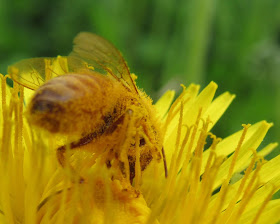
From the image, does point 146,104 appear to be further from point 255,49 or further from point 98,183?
point 255,49

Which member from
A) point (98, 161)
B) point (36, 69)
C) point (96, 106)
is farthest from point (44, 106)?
point (36, 69)

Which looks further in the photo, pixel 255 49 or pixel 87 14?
pixel 87 14

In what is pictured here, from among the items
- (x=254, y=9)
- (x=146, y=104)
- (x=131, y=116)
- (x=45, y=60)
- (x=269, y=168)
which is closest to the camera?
(x=131, y=116)

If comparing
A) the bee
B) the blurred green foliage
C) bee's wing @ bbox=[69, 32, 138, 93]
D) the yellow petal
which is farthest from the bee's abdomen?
the blurred green foliage

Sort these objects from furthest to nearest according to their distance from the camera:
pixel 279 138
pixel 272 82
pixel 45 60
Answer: pixel 272 82, pixel 279 138, pixel 45 60

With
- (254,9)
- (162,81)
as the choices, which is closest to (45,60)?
(162,81)

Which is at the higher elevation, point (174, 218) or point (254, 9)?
point (254, 9)
